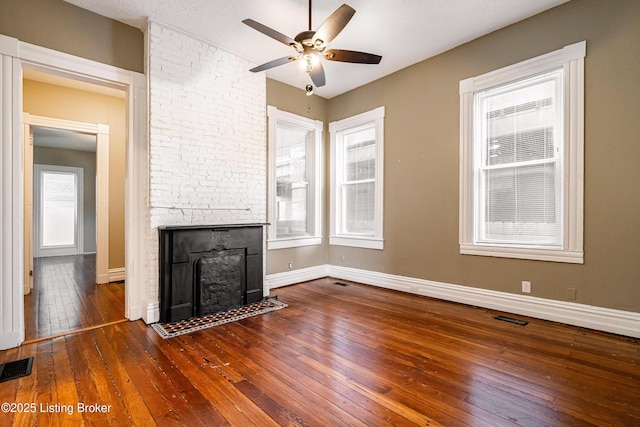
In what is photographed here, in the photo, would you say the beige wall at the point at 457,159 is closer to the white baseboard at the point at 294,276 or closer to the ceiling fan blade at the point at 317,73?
the white baseboard at the point at 294,276

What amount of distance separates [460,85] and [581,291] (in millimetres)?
2689

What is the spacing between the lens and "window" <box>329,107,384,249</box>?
16.0 feet

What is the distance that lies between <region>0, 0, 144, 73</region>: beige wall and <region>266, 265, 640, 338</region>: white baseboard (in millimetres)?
3347

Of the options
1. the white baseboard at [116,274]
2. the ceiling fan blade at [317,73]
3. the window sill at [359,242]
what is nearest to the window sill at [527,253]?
the window sill at [359,242]

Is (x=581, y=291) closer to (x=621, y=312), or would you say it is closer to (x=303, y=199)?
(x=621, y=312)

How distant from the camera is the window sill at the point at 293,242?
15.6ft

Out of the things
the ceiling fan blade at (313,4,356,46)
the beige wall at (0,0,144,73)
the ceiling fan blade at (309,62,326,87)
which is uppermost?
the beige wall at (0,0,144,73)

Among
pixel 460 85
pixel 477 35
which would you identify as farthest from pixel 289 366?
pixel 477 35

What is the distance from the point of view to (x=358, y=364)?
93.2 inches

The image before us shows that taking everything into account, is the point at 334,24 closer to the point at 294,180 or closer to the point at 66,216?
the point at 294,180

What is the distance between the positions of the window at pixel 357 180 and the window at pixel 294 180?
0.32m

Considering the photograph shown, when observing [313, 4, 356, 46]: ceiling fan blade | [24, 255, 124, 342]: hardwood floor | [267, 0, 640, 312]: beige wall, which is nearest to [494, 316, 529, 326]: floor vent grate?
[267, 0, 640, 312]: beige wall

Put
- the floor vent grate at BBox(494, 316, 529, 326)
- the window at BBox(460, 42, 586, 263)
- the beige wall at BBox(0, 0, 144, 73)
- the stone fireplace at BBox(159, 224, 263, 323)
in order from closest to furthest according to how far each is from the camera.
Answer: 1. the beige wall at BBox(0, 0, 144, 73)
2. the window at BBox(460, 42, 586, 263)
3. the floor vent grate at BBox(494, 316, 529, 326)
4. the stone fireplace at BBox(159, 224, 263, 323)

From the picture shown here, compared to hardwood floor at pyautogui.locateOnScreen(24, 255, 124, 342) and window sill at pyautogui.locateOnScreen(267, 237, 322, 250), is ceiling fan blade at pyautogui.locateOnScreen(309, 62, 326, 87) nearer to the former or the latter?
window sill at pyautogui.locateOnScreen(267, 237, 322, 250)
